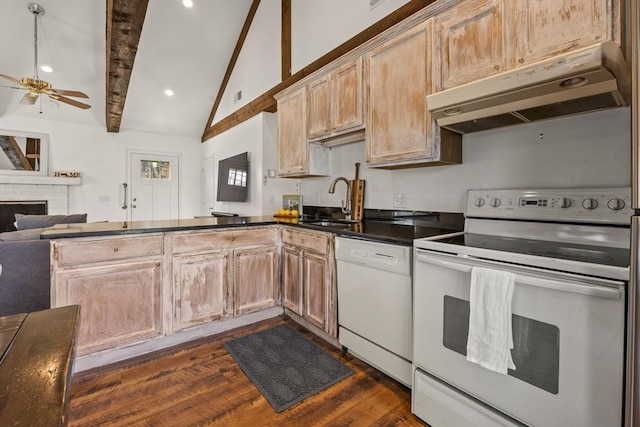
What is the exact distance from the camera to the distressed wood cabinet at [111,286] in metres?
1.96

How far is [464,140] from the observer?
2148 millimetres

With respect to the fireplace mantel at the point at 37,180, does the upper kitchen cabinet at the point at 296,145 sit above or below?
above

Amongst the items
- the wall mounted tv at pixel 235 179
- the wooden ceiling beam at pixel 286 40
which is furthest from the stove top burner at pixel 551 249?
the wall mounted tv at pixel 235 179

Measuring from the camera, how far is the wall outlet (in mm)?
2570

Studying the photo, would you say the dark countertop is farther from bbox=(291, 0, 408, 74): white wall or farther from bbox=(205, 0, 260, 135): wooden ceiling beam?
bbox=(205, 0, 260, 135): wooden ceiling beam

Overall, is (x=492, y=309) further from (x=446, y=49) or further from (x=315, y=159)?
(x=315, y=159)

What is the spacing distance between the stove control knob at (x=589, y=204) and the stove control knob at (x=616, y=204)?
50 millimetres

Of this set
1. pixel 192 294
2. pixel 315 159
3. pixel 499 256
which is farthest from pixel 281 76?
pixel 499 256

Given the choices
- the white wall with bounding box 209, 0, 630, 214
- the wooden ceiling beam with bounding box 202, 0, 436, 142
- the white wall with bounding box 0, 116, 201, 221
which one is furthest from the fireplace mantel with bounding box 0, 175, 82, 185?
the white wall with bounding box 209, 0, 630, 214

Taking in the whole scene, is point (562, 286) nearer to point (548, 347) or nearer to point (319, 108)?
Answer: point (548, 347)

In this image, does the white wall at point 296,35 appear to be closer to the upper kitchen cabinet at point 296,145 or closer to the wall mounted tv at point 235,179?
the upper kitchen cabinet at point 296,145

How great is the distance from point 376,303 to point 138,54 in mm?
5458

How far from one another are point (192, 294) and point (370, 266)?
4.71ft

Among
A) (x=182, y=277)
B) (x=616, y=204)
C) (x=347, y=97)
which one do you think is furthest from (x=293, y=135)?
(x=616, y=204)
